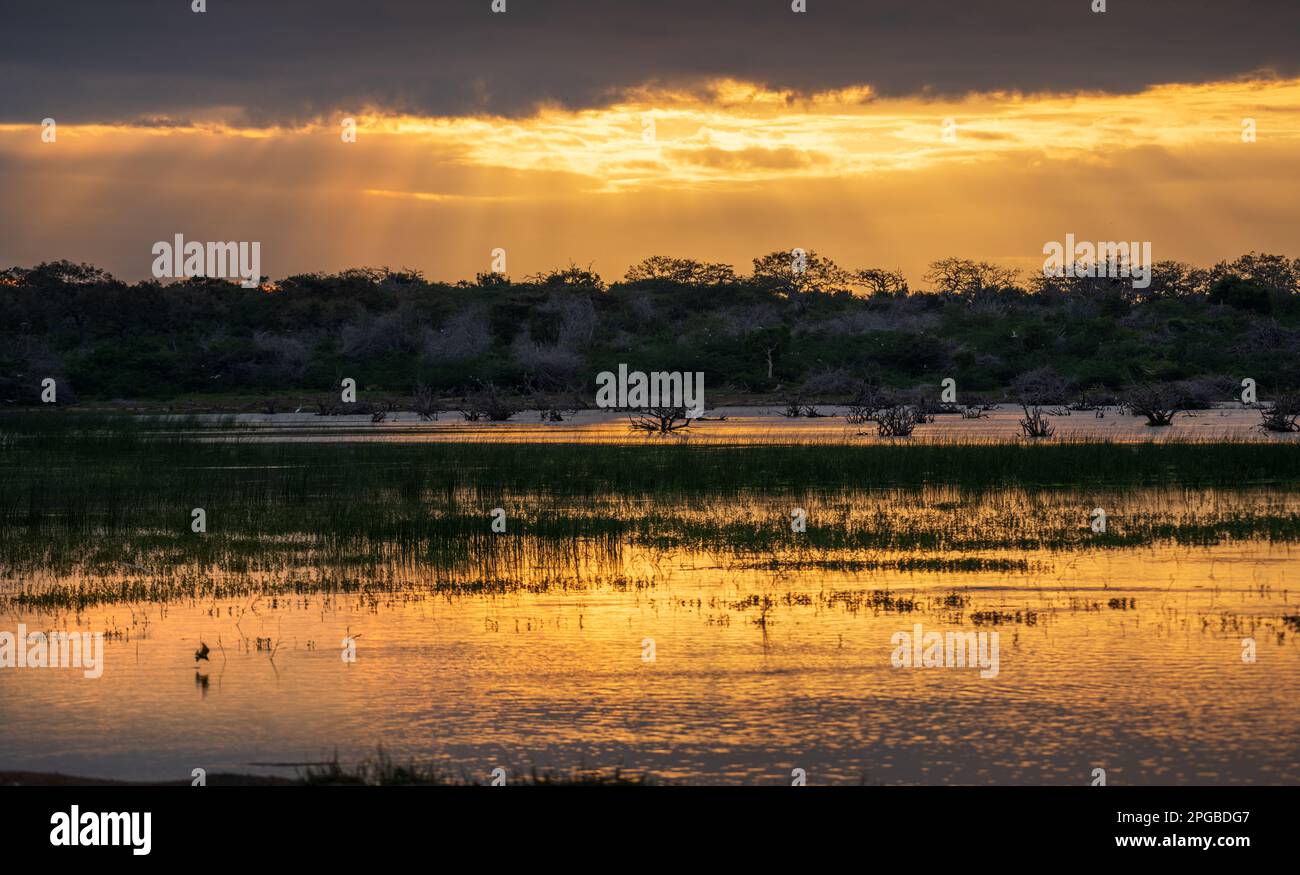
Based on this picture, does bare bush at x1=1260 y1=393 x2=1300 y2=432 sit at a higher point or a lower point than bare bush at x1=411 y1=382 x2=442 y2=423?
lower

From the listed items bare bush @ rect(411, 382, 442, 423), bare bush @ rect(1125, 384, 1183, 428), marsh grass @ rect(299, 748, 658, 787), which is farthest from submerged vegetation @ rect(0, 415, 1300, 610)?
bare bush @ rect(411, 382, 442, 423)

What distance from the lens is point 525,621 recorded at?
14867 mm

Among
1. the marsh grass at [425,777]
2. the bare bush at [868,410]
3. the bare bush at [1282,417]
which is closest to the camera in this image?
the marsh grass at [425,777]

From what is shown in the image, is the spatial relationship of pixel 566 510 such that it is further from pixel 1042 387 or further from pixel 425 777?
pixel 1042 387

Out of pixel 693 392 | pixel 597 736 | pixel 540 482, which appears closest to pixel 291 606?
pixel 597 736

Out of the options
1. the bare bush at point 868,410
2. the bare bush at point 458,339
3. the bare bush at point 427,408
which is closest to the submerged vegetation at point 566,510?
the bare bush at point 868,410

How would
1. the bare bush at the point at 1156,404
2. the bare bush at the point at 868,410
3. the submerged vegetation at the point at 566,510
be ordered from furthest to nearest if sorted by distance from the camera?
the bare bush at the point at 868,410, the bare bush at the point at 1156,404, the submerged vegetation at the point at 566,510

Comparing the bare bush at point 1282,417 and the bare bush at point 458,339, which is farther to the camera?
the bare bush at point 458,339

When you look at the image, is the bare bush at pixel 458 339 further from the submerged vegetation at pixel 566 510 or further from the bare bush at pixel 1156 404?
the submerged vegetation at pixel 566 510

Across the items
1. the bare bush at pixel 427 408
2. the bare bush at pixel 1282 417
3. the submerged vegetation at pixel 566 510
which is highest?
the bare bush at pixel 427 408

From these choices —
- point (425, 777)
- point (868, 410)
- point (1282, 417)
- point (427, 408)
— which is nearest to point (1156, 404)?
point (1282, 417)

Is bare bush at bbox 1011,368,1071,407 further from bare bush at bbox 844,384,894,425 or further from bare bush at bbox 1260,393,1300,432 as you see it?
bare bush at bbox 1260,393,1300,432
